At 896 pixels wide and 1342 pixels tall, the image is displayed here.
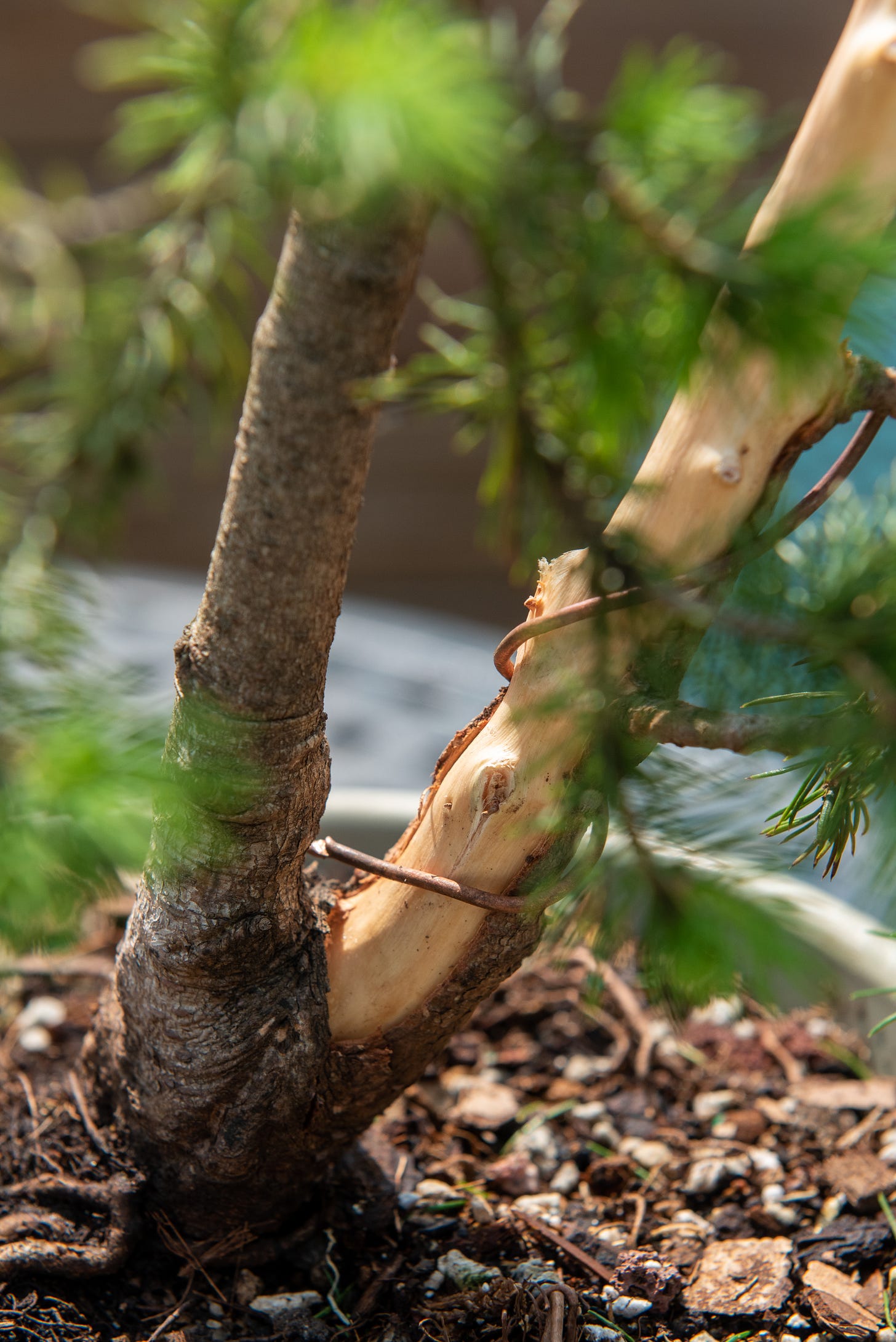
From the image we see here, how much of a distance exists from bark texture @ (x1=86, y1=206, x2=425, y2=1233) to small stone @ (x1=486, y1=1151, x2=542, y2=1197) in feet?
0.47

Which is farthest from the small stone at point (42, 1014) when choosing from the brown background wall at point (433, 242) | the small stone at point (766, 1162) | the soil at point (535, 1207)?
the brown background wall at point (433, 242)

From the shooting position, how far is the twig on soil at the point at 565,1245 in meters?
0.55

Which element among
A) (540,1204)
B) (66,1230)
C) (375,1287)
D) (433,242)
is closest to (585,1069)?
(540,1204)

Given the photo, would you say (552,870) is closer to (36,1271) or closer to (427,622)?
(36,1271)

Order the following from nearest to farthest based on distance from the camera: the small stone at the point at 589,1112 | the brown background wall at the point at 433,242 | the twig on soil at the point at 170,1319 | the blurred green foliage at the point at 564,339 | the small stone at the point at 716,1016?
the blurred green foliage at the point at 564,339
the twig on soil at the point at 170,1319
the small stone at the point at 589,1112
the small stone at the point at 716,1016
the brown background wall at the point at 433,242

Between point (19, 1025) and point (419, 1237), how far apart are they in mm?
364

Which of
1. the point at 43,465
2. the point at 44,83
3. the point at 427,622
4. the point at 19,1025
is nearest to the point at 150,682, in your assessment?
the point at 19,1025

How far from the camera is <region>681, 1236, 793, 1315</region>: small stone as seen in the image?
538mm

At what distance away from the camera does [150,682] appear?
36 cm

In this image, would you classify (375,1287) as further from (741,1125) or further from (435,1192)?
(741,1125)

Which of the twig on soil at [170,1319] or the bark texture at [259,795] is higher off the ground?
the bark texture at [259,795]

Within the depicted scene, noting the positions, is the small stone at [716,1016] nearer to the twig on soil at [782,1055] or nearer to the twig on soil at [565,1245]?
the twig on soil at [782,1055]

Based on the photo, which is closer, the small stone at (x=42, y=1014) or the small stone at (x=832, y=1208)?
the small stone at (x=832, y=1208)

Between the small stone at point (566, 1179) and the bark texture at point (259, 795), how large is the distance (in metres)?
0.18
